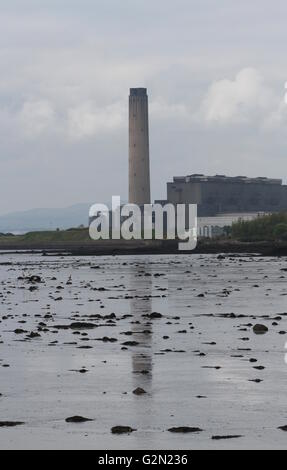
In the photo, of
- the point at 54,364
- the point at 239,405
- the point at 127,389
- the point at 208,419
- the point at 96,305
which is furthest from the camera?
the point at 96,305

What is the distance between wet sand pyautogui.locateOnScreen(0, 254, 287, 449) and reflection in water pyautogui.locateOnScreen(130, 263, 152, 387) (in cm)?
5

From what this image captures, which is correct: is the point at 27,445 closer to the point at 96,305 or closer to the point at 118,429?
the point at 118,429

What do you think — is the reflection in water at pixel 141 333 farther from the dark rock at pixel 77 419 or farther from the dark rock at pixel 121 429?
the dark rock at pixel 121 429

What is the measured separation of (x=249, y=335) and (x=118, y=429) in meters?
16.7

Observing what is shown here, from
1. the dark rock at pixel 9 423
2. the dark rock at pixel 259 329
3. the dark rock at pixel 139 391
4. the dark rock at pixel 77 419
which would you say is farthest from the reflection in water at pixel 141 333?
the dark rock at pixel 9 423

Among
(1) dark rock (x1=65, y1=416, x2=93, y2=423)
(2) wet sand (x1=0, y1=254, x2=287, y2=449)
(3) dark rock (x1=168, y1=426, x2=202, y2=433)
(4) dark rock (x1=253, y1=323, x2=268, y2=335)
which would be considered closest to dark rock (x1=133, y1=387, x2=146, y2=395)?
(2) wet sand (x1=0, y1=254, x2=287, y2=449)

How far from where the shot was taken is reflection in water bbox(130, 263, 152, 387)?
2713cm

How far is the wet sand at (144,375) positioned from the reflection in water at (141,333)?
5cm

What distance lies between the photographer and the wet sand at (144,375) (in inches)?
767

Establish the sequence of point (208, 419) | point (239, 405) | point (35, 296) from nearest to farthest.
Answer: point (208, 419) < point (239, 405) < point (35, 296)

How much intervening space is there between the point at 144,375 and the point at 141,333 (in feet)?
34.0
